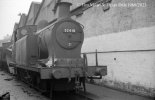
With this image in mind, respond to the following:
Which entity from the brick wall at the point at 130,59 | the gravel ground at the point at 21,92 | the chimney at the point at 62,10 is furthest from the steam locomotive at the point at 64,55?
the brick wall at the point at 130,59

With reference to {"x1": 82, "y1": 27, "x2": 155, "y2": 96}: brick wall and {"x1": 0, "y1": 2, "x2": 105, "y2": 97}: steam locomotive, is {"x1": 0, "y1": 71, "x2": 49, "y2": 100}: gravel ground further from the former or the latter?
{"x1": 82, "y1": 27, "x2": 155, "y2": 96}: brick wall

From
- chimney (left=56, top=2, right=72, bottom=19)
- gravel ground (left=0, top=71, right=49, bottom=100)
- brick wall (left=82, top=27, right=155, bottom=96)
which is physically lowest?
gravel ground (left=0, top=71, right=49, bottom=100)

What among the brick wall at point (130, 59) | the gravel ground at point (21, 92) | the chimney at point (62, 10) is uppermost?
the chimney at point (62, 10)

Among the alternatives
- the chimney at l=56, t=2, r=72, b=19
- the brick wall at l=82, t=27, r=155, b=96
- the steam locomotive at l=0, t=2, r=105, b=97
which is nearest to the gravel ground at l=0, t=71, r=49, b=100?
the steam locomotive at l=0, t=2, r=105, b=97

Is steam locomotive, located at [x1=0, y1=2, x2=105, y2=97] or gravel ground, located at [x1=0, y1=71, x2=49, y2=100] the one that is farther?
gravel ground, located at [x1=0, y1=71, x2=49, y2=100]

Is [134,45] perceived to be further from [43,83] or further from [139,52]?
[43,83]

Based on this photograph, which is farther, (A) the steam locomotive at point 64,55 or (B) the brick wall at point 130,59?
(B) the brick wall at point 130,59

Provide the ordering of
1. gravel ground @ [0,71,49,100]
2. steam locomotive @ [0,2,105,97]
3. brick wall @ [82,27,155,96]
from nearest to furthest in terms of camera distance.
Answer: steam locomotive @ [0,2,105,97] < brick wall @ [82,27,155,96] < gravel ground @ [0,71,49,100]

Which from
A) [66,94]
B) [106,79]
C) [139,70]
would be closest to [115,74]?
[106,79]

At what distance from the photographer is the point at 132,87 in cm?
884

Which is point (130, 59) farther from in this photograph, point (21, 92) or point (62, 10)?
point (21, 92)

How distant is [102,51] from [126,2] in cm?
297

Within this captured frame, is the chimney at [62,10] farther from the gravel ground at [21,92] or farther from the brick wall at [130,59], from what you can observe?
the gravel ground at [21,92]

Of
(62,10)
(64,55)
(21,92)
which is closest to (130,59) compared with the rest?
(64,55)
